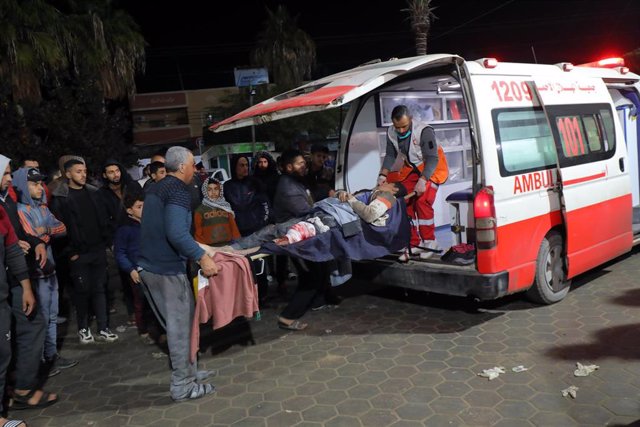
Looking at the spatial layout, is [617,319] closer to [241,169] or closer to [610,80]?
[610,80]

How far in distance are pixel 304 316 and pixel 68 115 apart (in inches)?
351

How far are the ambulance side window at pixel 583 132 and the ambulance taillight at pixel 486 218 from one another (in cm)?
120

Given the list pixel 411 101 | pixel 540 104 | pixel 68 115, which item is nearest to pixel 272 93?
pixel 68 115

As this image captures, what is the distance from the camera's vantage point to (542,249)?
5.17m

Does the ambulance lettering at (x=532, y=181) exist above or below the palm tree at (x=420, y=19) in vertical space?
below

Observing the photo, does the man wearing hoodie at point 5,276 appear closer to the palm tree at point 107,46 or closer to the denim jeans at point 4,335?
the denim jeans at point 4,335

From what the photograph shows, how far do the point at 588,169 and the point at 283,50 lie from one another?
2891 centimetres

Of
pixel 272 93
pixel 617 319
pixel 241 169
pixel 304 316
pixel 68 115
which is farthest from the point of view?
pixel 272 93

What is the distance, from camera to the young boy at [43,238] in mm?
4738

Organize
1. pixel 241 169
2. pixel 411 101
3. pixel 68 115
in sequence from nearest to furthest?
pixel 241 169, pixel 411 101, pixel 68 115

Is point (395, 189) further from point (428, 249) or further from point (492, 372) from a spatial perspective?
point (492, 372)

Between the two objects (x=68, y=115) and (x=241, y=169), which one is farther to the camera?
(x=68, y=115)

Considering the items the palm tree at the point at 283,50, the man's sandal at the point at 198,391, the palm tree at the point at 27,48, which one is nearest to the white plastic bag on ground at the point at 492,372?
the man's sandal at the point at 198,391

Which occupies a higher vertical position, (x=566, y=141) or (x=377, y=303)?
(x=566, y=141)
